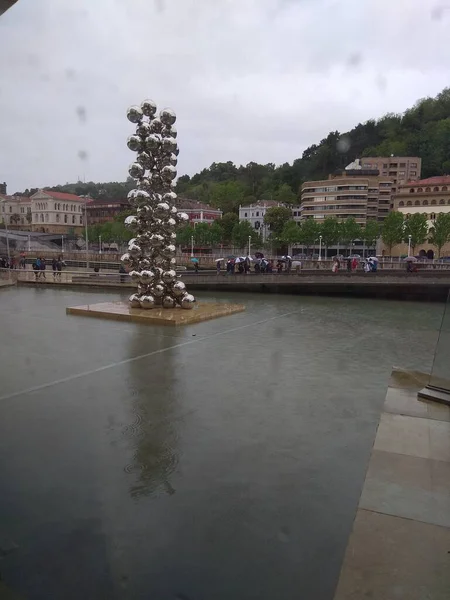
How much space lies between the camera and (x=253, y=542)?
320 centimetres

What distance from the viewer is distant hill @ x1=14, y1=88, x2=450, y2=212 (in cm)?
10356

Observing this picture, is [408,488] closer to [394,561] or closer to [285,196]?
[394,561]

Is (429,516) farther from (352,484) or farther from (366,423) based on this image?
(366,423)

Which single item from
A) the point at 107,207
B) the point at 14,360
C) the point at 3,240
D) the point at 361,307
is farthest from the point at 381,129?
the point at 14,360

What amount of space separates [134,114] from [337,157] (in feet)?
374

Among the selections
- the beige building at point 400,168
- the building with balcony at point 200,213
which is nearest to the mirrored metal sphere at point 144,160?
the building with balcony at point 200,213

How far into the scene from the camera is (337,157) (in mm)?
119125

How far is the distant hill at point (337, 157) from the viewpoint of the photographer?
340ft

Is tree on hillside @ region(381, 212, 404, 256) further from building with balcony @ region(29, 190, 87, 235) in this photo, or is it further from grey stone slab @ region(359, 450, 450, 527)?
grey stone slab @ region(359, 450, 450, 527)

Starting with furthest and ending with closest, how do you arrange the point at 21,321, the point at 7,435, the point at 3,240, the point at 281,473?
1. the point at 3,240
2. the point at 21,321
3. the point at 7,435
4. the point at 281,473

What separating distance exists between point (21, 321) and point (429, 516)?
11.3 m

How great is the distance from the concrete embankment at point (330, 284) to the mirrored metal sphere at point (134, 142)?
30.2 ft

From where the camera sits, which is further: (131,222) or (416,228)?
(416,228)

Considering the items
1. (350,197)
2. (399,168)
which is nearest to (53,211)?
(350,197)
